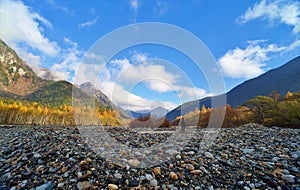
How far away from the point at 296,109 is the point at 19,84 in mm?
134307

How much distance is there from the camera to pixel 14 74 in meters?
114

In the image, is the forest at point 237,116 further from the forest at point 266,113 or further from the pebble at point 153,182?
the pebble at point 153,182

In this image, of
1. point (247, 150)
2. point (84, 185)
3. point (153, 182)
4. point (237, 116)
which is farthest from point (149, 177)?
point (237, 116)

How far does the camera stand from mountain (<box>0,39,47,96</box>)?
98781 mm

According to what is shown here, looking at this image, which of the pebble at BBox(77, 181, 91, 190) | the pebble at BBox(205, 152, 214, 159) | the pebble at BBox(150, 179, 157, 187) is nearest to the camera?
the pebble at BBox(77, 181, 91, 190)

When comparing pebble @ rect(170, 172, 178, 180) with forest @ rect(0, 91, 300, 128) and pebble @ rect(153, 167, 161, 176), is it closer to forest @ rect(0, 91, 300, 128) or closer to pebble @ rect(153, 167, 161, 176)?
pebble @ rect(153, 167, 161, 176)

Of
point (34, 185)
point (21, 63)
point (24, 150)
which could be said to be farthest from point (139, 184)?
point (21, 63)

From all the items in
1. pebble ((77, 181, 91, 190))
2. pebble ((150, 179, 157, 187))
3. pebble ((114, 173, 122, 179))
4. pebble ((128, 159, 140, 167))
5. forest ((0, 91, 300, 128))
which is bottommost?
pebble ((150, 179, 157, 187))

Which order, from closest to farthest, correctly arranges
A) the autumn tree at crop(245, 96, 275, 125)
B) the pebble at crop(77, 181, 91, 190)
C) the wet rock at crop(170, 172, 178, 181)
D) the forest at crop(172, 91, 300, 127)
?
the pebble at crop(77, 181, 91, 190) < the wet rock at crop(170, 172, 178, 181) < the forest at crop(172, 91, 300, 127) < the autumn tree at crop(245, 96, 275, 125)

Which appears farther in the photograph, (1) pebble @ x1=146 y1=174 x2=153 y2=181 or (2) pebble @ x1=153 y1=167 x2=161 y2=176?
(2) pebble @ x1=153 y1=167 x2=161 y2=176

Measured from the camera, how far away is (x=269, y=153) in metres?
3.04

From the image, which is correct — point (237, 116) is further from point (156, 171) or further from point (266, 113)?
point (156, 171)

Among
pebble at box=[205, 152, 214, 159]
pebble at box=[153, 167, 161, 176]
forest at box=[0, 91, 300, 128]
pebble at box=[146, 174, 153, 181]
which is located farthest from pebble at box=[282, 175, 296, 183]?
forest at box=[0, 91, 300, 128]

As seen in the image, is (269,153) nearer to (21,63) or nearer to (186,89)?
(186,89)
